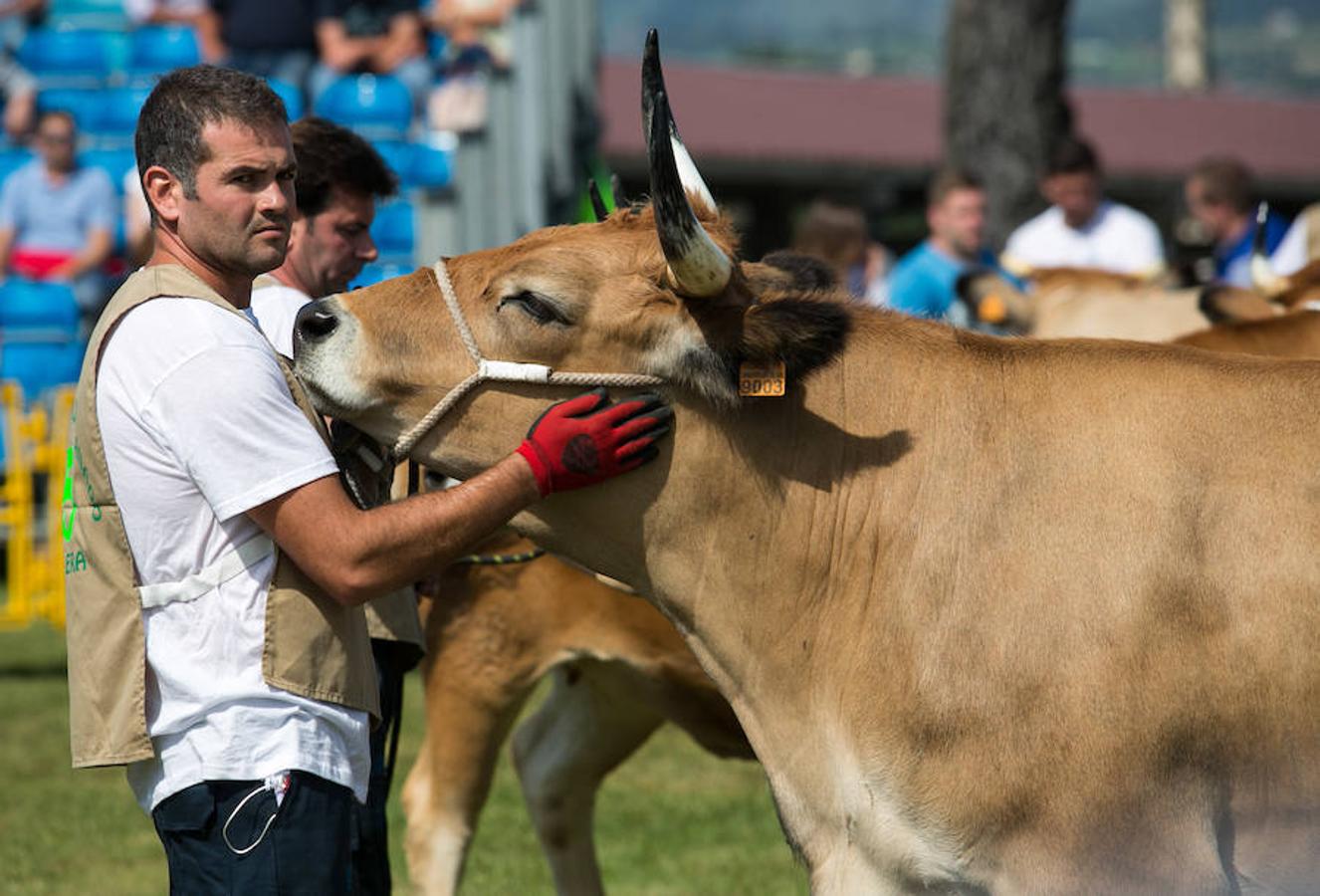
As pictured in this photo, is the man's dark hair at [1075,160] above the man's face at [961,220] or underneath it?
above

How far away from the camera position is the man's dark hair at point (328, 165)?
15.3ft

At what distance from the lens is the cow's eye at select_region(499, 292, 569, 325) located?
3.74 m

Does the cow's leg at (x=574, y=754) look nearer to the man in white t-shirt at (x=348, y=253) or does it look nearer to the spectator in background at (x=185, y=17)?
the man in white t-shirt at (x=348, y=253)

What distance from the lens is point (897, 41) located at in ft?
94.4

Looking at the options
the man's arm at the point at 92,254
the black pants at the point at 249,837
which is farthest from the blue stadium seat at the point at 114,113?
the black pants at the point at 249,837

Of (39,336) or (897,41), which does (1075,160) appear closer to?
(39,336)

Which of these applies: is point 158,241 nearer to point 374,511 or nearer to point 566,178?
point 374,511

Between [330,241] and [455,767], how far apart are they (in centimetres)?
213

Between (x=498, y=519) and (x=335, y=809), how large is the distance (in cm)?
67

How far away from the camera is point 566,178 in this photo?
551 inches

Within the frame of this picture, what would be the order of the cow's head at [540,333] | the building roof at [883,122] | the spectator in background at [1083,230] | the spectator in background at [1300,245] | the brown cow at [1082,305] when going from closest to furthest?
the cow's head at [540,333] → the brown cow at [1082,305] → the spectator in background at [1300,245] → the spectator in background at [1083,230] → the building roof at [883,122]

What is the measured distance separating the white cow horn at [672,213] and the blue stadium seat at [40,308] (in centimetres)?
1111

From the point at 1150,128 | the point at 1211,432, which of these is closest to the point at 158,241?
the point at 1211,432

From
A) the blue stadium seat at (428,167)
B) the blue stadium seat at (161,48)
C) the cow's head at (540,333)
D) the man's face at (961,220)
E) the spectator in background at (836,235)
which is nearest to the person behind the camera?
the cow's head at (540,333)
